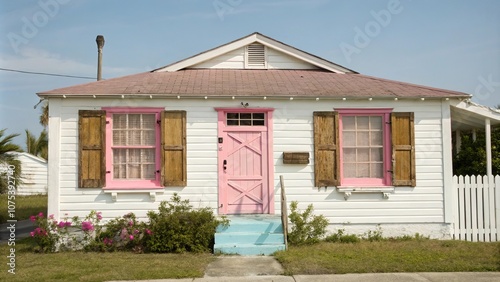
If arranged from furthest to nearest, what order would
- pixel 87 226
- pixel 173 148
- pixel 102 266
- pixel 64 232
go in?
pixel 173 148 < pixel 64 232 < pixel 87 226 < pixel 102 266

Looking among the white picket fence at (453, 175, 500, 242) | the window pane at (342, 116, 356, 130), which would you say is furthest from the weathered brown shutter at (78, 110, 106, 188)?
the white picket fence at (453, 175, 500, 242)

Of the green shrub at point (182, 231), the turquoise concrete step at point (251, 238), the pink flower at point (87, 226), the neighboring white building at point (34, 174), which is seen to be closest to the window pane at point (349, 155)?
the turquoise concrete step at point (251, 238)

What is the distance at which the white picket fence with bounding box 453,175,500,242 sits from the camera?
10945 millimetres

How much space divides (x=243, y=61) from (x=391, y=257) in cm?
688

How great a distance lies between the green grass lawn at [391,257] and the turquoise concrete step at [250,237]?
0.36 m

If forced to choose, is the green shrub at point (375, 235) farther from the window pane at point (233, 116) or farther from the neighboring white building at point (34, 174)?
the neighboring white building at point (34, 174)

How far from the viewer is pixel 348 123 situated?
1122 cm

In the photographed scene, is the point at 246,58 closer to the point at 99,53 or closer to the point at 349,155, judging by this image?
the point at 349,155

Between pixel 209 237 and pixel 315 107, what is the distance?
149 inches

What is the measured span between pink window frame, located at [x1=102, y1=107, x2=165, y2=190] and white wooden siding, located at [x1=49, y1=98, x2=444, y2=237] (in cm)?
15

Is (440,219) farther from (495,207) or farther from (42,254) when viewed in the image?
(42,254)

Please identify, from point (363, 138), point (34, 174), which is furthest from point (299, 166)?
point (34, 174)

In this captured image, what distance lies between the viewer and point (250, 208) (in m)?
11.1

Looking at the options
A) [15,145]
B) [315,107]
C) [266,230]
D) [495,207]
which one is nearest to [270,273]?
[266,230]
